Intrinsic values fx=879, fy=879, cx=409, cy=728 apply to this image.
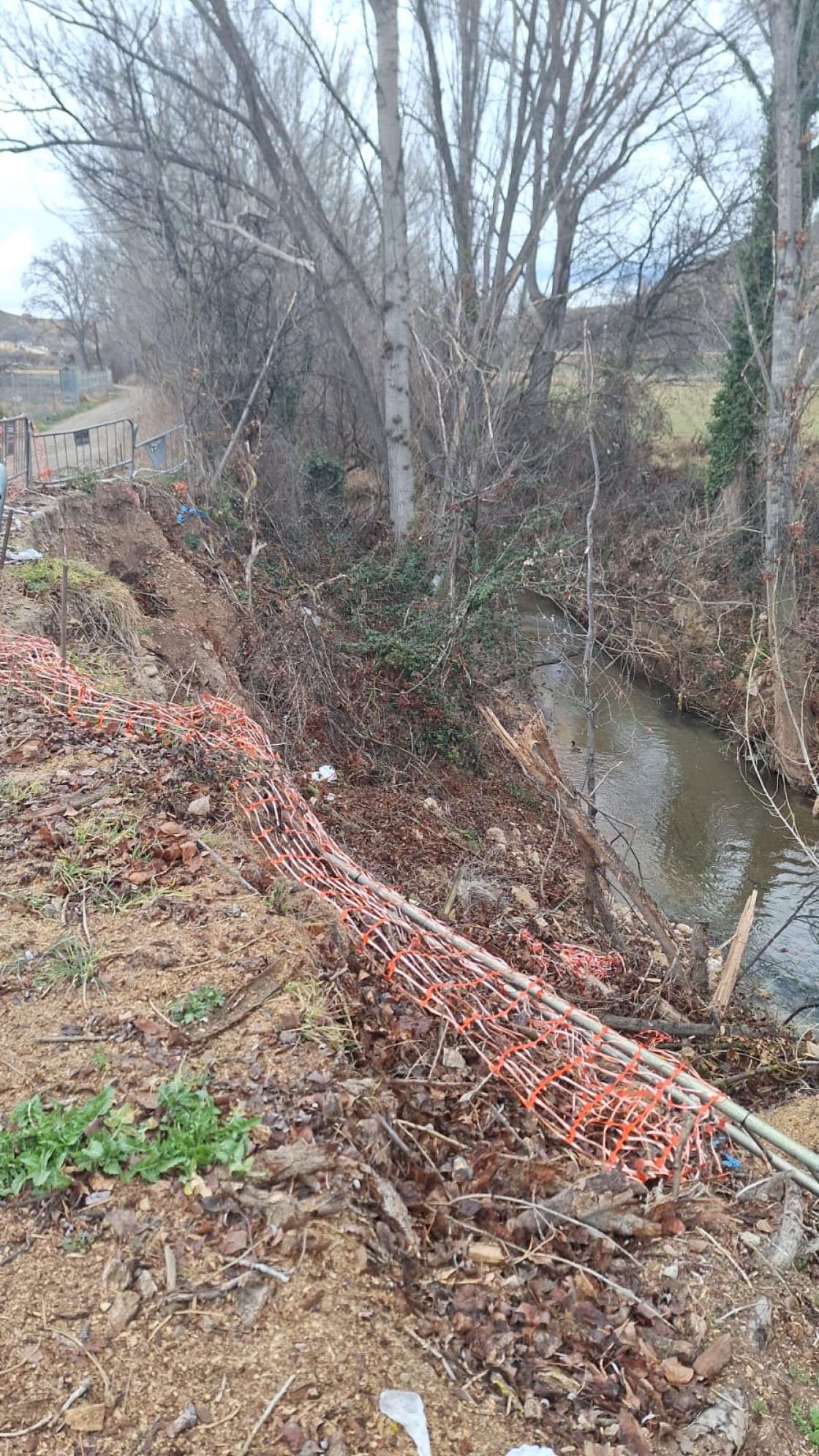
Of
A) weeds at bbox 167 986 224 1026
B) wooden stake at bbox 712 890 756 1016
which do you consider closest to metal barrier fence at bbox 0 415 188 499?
weeds at bbox 167 986 224 1026

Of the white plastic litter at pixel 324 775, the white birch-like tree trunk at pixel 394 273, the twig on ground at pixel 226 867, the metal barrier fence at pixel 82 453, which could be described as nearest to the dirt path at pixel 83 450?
the metal barrier fence at pixel 82 453

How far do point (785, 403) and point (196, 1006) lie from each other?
1065cm

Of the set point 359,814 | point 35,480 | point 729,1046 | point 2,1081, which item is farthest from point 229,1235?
point 35,480

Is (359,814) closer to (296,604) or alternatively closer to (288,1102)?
(296,604)

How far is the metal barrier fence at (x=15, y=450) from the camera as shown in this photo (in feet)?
32.7

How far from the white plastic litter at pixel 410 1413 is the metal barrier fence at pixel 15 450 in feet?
31.3

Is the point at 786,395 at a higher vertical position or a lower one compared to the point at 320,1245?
higher

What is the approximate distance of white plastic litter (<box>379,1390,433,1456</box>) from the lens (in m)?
2.14

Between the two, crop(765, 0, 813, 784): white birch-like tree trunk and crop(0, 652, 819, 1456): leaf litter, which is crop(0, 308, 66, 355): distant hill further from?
crop(0, 652, 819, 1456): leaf litter

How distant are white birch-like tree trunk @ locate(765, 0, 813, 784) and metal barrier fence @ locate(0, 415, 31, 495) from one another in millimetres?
8983

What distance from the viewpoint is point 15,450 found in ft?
35.6

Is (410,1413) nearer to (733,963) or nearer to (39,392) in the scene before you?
(733,963)

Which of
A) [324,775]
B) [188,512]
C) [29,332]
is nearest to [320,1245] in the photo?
[324,775]

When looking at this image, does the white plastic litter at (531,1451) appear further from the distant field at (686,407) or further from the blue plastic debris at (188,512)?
the distant field at (686,407)
